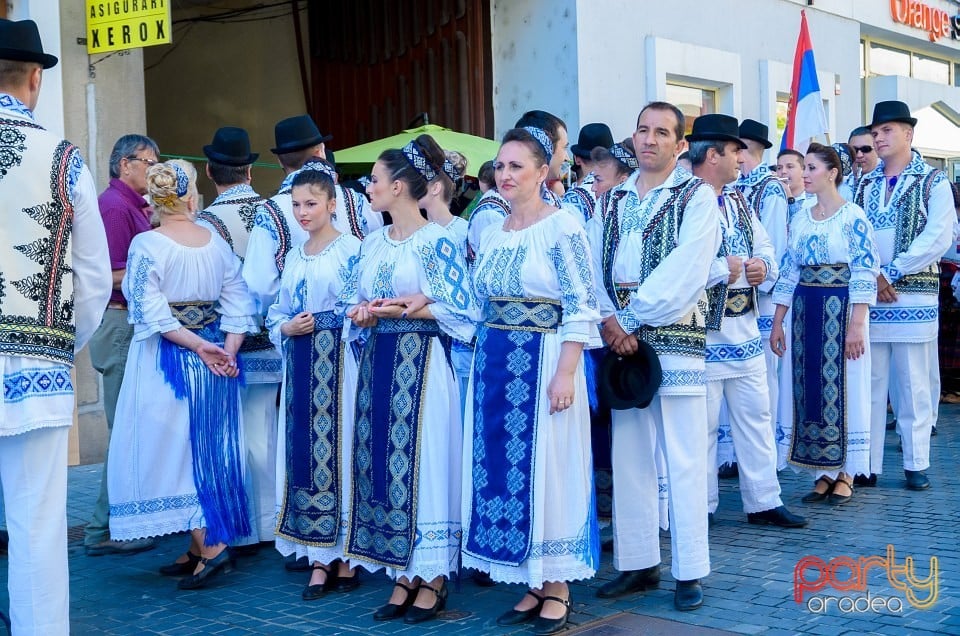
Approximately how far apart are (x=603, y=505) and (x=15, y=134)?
10.4ft

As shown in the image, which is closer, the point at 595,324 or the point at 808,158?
the point at 595,324

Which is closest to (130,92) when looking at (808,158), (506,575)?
(808,158)

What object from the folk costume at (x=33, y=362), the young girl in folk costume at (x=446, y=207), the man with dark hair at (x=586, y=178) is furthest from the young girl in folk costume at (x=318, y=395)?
the folk costume at (x=33, y=362)

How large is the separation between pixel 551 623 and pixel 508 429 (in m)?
0.82

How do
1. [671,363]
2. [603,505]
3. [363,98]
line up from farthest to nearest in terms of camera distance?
1. [363,98]
2. [603,505]
3. [671,363]

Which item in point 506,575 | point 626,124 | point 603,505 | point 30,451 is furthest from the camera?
point 626,124

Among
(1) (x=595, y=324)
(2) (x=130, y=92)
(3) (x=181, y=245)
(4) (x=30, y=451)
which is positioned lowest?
(4) (x=30, y=451)

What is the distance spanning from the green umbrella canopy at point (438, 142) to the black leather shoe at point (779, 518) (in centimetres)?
386

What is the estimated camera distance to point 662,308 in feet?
16.1

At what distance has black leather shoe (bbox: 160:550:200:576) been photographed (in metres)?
5.83

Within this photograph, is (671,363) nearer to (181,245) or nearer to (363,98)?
(181,245)

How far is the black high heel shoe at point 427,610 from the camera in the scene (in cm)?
489

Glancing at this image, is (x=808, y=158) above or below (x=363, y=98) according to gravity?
below

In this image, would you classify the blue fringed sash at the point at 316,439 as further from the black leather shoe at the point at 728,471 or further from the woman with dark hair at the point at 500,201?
the black leather shoe at the point at 728,471
